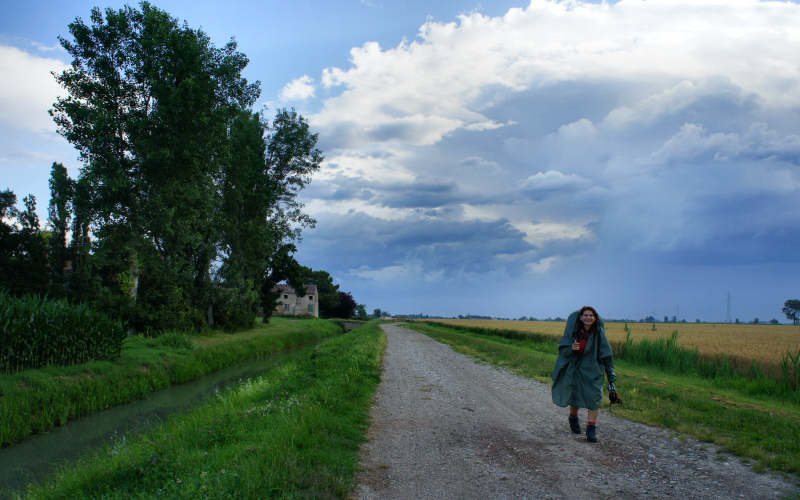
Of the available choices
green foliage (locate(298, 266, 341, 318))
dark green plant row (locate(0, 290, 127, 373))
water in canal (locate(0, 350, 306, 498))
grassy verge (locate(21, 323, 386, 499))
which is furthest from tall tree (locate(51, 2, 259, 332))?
green foliage (locate(298, 266, 341, 318))

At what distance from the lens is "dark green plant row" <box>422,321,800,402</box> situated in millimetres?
12327

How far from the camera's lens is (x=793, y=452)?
6316 mm

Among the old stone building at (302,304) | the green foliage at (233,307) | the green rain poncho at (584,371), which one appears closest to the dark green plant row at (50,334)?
the green rain poncho at (584,371)

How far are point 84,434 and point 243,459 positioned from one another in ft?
26.6

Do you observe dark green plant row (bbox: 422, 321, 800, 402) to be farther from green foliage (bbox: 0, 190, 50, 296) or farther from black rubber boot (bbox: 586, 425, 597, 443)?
green foliage (bbox: 0, 190, 50, 296)

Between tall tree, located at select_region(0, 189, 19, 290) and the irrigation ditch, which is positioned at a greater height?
tall tree, located at select_region(0, 189, 19, 290)

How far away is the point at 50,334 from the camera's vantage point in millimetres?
13492

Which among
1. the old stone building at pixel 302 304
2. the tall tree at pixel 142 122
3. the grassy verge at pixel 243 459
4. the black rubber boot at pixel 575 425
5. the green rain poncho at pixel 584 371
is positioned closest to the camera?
the grassy verge at pixel 243 459

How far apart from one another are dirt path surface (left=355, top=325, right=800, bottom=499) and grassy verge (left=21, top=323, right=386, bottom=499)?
433 millimetres

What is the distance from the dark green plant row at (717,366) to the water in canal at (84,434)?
16519 mm

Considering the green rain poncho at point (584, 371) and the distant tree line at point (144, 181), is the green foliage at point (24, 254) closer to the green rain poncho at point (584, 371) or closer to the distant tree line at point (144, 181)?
the distant tree line at point (144, 181)

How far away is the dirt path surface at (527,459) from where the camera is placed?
4.90 m

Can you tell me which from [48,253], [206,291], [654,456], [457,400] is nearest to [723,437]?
[654,456]

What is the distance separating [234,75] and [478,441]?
26360mm
